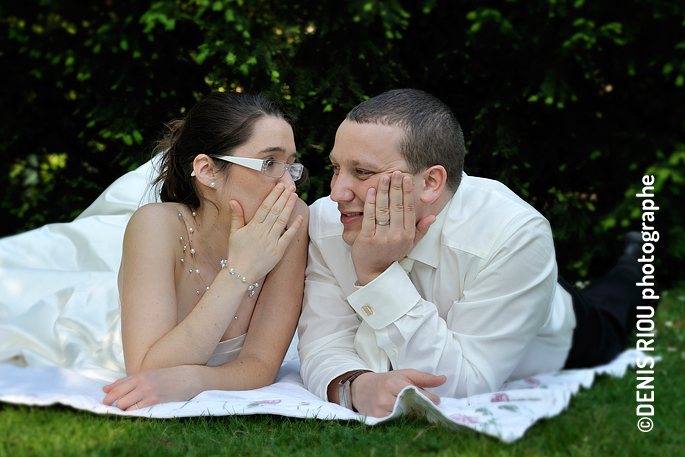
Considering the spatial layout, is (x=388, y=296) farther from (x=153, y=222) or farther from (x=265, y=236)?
(x=153, y=222)

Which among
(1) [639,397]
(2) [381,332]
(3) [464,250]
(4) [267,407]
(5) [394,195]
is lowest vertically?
(1) [639,397]

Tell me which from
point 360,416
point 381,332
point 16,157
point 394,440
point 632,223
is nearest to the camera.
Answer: point 394,440

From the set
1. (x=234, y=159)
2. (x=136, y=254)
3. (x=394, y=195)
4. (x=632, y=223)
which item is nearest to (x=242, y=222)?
(x=234, y=159)

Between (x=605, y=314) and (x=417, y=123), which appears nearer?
(x=417, y=123)

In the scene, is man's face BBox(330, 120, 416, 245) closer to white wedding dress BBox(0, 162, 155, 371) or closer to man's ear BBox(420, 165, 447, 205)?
man's ear BBox(420, 165, 447, 205)

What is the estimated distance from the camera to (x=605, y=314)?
4414mm

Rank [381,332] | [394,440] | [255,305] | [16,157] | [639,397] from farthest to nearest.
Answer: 1. [16,157]
2. [255,305]
3. [639,397]
4. [381,332]
5. [394,440]

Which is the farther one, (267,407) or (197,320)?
(197,320)

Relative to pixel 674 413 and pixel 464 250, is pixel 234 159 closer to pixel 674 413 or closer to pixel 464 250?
pixel 464 250

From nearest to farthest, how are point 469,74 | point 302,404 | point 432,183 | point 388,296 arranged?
point 302,404
point 388,296
point 432,183
point 469,74

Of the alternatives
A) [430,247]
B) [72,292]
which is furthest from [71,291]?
[430,247]

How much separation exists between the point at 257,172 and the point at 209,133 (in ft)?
1.16

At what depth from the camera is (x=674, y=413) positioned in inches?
113

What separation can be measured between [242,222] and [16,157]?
18.5 ft
